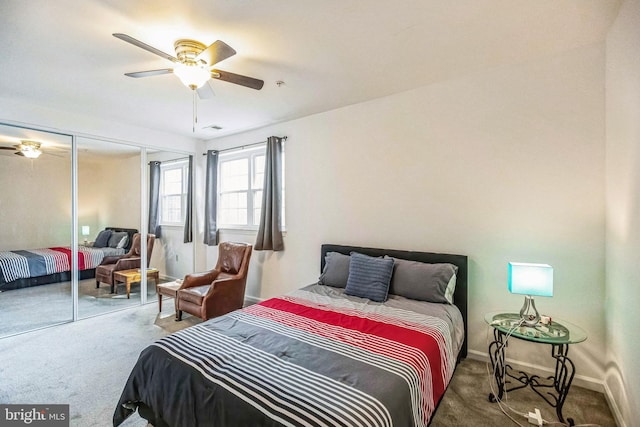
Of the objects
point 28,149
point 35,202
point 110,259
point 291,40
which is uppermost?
point 291,40

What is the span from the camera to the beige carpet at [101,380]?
78.9 inches

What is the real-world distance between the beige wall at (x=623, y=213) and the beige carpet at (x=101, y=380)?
0.36m

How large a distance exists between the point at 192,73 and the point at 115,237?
3.38m

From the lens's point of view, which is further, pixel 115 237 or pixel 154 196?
pixel 154 196

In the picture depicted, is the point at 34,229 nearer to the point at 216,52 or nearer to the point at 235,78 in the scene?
the point at 235,78

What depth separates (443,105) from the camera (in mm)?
2906

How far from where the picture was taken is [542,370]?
2.46 meters

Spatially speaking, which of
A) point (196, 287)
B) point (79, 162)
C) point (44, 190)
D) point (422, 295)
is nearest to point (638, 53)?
point (422, 295)

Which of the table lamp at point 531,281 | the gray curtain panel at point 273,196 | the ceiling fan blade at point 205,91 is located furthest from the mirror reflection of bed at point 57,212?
the table lamp at point 531,281

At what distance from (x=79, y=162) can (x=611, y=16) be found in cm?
548

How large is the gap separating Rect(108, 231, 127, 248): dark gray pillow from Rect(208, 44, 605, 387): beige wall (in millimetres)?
3092

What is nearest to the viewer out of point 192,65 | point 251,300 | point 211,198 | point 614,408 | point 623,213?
point 623,213

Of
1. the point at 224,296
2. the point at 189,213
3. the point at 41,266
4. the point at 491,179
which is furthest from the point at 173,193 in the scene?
the point at 491,179

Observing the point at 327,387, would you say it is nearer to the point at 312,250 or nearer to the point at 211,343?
the point at 211,343
